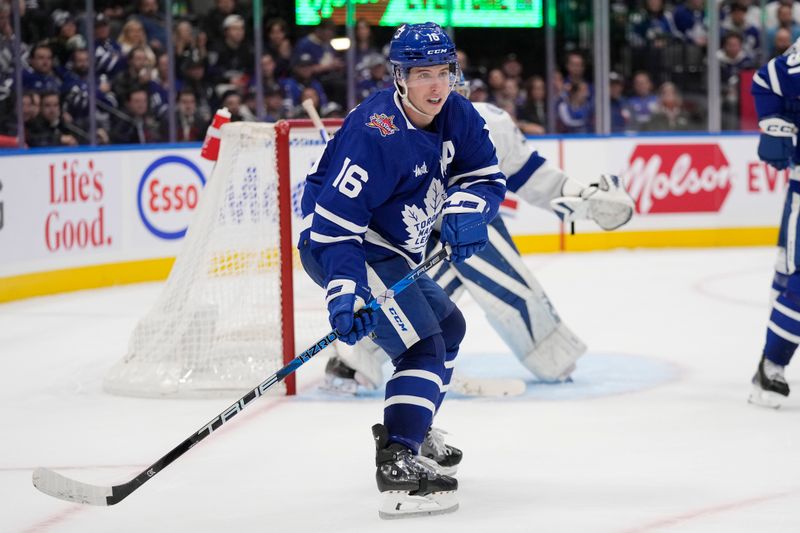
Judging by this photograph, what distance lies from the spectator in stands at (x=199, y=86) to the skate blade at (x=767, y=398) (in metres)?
4.61

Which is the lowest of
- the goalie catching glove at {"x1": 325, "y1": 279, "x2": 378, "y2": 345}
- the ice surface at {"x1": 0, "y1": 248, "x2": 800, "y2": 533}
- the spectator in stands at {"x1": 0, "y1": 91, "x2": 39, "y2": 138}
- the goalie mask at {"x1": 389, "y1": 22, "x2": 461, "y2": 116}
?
the ice surface at {"x1": 0, "y1": 248, "x2": 800, "y2": 533}

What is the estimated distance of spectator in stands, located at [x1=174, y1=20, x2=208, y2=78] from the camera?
768 cm

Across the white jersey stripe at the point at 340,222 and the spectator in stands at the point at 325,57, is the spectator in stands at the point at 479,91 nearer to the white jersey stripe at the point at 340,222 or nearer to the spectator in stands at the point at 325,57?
the spectator in stands at the point at 325,57

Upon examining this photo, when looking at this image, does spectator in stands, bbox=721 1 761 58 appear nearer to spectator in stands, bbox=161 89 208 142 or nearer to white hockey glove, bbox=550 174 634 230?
spectator in stands, bbox=161 89 208 142

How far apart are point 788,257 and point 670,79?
17.0ft

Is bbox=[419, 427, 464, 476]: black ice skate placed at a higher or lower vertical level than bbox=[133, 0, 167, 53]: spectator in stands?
lower

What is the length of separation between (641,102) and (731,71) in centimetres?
69

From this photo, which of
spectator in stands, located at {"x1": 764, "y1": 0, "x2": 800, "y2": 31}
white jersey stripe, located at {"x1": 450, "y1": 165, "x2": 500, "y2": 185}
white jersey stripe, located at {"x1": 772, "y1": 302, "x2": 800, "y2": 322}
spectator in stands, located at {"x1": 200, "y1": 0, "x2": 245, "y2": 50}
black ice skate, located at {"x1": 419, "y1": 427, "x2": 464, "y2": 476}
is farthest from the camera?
spectator in stands, located at {"x1": 764, "y1": 0, "x2": 800, "y2": 31}

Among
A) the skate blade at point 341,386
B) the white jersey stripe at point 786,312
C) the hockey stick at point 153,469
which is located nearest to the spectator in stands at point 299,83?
the skate blade at point 341,386

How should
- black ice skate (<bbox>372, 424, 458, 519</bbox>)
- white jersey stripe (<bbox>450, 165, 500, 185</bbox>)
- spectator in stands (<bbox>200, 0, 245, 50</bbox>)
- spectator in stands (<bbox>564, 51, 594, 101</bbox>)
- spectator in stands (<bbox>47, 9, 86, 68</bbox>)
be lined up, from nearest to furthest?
black ice skate (<bbox>372, 424, 458, 519</bbox>), white jersey stripe (<bbox>450, 165, 500, 185</bbox>), spectator in stands (<bbox>47, 9, 86, 68</bbox>), spectator in stands (<bbox>200, 0, 245, 50</bbox>), spectator in stands (<bbox>564, 51, 594, 101</bbox>)

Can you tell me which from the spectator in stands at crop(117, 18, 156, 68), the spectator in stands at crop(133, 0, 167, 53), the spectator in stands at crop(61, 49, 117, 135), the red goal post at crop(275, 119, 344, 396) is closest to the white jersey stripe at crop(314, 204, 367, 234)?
the red goal post at crop(275, 119, 344, 396)

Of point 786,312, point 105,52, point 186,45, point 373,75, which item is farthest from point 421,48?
point 373,75

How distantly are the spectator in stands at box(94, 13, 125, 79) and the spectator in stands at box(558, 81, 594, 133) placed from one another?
9.82ft

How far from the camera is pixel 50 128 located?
688 cm
